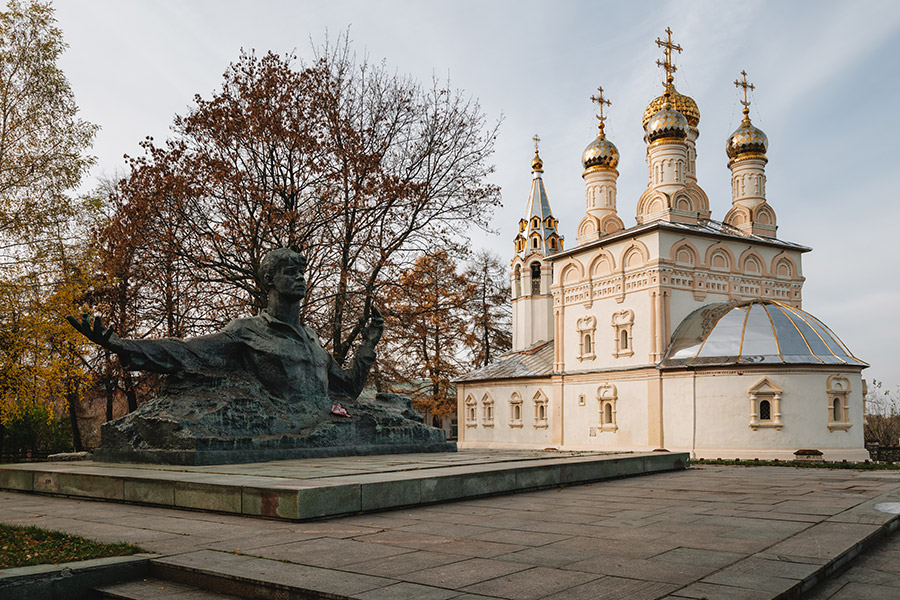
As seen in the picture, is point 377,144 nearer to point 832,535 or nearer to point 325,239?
point 325,239

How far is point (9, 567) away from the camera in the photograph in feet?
13.7

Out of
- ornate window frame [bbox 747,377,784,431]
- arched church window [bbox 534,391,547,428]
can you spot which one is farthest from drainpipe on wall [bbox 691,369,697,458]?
arched church window [bbox 534,391,547,428]

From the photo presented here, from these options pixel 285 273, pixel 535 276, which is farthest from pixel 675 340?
pixel 285 273

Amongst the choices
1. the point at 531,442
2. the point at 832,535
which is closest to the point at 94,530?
the point at 832,535

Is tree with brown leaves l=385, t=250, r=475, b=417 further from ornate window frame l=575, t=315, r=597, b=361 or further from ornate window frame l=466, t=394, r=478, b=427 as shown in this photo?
ornate window frame l=575, t=315, r=597, b=361

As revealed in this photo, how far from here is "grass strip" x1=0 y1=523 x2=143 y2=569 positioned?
4.34m

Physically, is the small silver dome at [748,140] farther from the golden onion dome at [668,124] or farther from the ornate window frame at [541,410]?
the ornate window frame at [541,410]

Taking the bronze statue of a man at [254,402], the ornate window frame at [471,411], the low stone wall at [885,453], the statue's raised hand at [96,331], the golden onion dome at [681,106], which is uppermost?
the golden onion dome at [681,106]

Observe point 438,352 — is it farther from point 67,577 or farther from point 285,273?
point 67,577

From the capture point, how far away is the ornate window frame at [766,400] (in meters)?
24.0

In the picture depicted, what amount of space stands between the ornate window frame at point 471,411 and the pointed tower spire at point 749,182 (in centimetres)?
1420

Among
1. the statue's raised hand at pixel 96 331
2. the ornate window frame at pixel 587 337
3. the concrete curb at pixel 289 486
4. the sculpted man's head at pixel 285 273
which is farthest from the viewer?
the ornate window frame at pixel 587 337

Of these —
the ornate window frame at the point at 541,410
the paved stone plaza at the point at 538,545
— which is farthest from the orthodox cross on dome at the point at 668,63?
the paved stone plaza at the point at 538,545

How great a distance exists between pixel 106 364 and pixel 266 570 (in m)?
18.2
